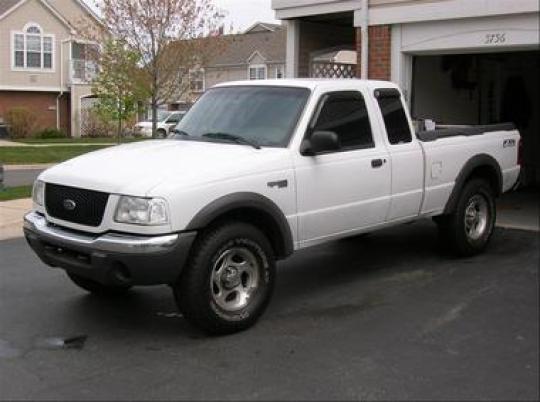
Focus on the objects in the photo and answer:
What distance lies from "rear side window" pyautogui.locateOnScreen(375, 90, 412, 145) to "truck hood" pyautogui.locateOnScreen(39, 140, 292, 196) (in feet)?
4.92

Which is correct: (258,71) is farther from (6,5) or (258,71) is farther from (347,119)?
(347,119)

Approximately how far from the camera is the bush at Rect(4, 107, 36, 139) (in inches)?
1467

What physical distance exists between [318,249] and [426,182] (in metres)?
1.87

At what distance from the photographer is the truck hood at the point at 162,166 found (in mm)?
5387

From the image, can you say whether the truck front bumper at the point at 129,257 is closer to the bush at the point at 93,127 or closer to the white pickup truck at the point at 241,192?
the white pickup truck at the point at 241,192

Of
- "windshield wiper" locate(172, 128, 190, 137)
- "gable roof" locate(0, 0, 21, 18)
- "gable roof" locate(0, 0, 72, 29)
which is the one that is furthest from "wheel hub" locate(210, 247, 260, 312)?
"gable roof" locate(0, 0, 21, 18)

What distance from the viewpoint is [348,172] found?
21.5ft

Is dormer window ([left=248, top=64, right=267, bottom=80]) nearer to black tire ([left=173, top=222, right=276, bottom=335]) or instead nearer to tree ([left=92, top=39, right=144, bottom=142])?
tree ([left=92, top=39, right=144, bottom=142])

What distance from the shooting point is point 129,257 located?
5.19 metres

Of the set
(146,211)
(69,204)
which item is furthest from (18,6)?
(146,211)

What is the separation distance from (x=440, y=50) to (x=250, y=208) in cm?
579

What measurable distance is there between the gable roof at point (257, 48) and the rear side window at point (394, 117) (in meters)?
48.2

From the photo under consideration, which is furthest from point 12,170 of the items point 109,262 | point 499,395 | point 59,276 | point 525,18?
point 499,395

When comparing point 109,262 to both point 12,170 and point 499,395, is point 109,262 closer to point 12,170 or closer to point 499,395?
point 499,395
